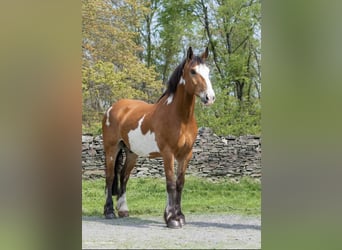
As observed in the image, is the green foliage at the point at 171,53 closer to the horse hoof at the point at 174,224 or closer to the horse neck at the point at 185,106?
the horse neck at the point at 185,106

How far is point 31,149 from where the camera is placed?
189 centimetres

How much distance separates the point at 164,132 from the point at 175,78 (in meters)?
0.30

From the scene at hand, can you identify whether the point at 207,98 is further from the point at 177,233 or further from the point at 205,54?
the point at 177,233

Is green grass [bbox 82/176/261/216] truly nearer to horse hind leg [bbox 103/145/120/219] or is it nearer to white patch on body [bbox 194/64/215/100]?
horse hind leg [bbox 103/145/120/219]

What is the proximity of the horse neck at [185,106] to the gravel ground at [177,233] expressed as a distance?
1.79 ft

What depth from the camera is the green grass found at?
2432 millimetres

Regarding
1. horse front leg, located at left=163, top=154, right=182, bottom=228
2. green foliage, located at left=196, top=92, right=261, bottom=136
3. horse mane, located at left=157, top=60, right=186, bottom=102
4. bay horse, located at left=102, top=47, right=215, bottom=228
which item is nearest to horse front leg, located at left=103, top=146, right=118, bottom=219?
bay horse, located at left=102, top=47, right=215, bottom=228

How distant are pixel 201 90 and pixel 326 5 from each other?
29.3 inches

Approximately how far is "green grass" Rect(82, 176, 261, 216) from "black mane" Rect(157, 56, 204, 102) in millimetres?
479

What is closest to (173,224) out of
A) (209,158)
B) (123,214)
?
(123,214)

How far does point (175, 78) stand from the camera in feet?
8.07

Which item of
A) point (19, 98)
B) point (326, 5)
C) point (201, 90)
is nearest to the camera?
point (19, 98)

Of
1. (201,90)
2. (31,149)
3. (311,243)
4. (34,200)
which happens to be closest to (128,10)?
(201,90)

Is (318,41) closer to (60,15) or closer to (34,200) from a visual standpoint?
(60,15)
